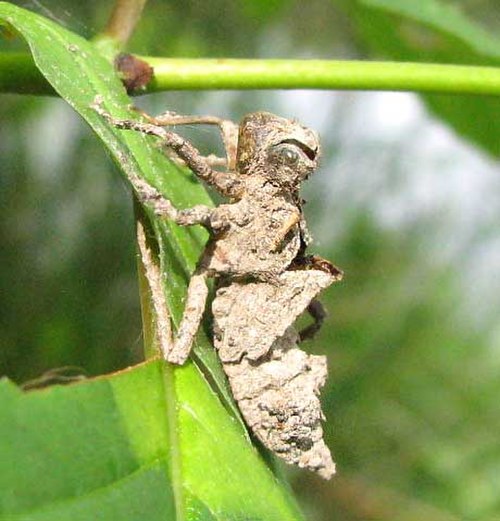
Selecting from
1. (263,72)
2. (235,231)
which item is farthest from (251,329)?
(263,72)

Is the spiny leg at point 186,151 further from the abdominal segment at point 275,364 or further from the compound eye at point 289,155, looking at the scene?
the abdominal segment at point 275,364

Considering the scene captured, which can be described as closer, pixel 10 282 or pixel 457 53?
pixel 457 53

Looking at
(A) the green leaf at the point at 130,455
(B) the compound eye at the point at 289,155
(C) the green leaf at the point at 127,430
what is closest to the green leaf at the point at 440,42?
(B) the compound eye at the point at 289,155

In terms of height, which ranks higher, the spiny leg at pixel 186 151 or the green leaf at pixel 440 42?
the green leaf at pixel 440 42

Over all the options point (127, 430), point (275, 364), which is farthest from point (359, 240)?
point (127, 430)

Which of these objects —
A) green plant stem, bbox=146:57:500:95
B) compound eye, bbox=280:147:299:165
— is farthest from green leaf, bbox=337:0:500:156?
compound eye, bbox=280:147:299:165

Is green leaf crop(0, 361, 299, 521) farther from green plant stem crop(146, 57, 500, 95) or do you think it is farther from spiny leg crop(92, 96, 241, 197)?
green plant stem crop(146, 57, 500, 95)

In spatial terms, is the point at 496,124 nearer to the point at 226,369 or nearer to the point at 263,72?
the point at 263,72
